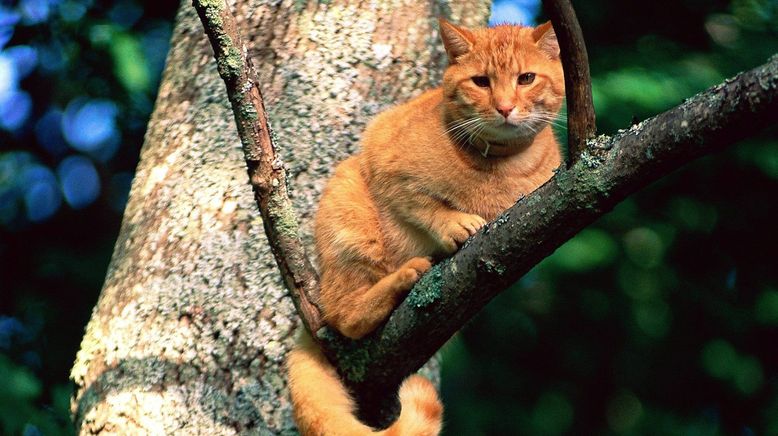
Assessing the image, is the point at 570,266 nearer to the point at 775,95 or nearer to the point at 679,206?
the point at 679,206

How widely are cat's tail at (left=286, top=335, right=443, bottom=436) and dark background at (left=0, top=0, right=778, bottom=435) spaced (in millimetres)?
1921

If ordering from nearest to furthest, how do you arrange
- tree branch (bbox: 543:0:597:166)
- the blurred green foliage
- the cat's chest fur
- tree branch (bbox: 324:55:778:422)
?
1. tree branch (bbox: 324:55:778:422)
2. tree branch (bbox: 543:0:597:166)
3. the cat's chest fur
4. the blurred green foliage

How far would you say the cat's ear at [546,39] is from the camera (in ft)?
9.58

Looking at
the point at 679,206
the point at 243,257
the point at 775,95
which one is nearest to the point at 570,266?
the point at 679,206

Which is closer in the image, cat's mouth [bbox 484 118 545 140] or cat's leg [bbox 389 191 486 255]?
cat's leg [bbox 389 191 486 255]

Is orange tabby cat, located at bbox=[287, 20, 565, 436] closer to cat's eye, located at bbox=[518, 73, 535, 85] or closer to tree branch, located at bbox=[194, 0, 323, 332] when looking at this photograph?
cat's eye, located at bbox=[518, 73, 535, 85]

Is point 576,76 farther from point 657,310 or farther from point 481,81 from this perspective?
point 657,310

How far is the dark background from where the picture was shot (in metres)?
4.52

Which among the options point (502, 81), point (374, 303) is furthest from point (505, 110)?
point (374, 303)

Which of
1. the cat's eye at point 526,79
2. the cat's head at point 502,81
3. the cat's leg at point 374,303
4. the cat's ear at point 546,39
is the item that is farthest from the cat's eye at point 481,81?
the cat's leg at point 374,303

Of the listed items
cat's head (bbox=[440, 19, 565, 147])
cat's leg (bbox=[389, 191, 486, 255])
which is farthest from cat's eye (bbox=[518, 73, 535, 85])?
cat's leg (bbox=[389, 191, 486, 255])

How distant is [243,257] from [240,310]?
18cm

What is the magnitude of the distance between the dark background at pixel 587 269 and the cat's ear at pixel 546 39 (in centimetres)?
139

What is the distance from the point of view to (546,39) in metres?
2.95
